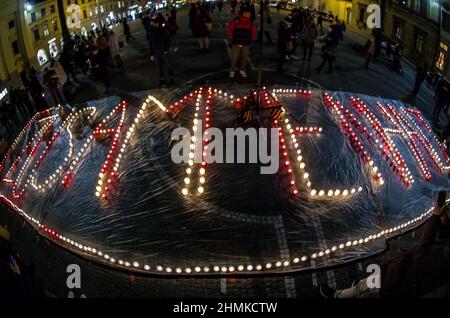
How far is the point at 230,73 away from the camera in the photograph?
1588 centimetres

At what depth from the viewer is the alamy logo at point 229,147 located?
10438 mm

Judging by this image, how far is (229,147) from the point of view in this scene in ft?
35.6

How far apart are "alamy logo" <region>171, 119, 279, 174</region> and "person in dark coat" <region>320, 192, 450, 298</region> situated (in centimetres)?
390

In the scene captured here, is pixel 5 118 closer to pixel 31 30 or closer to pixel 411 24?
pixel 31 30

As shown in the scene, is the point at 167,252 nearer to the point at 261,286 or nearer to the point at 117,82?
the point at 261,286

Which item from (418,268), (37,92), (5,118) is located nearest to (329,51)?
(418,268)

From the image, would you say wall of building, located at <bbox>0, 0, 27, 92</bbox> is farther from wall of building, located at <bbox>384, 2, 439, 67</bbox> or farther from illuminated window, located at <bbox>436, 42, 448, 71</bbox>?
wall of building, located at <bbox>384, 2, 439, 67</bbox>

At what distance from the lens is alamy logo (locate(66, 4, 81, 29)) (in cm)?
5181

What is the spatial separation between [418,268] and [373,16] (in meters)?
39.1

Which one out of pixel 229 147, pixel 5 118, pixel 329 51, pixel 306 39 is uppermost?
pixel 306 39

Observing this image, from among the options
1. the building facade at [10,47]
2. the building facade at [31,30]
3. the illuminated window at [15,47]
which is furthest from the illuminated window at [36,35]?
the illuminated window at [15,47]

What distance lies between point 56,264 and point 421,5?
37.7 metres

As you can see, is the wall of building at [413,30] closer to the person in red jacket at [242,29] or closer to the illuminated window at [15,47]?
the person in red jacket at [242,29]

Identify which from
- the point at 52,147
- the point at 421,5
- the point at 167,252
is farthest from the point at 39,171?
the point at 421,5
